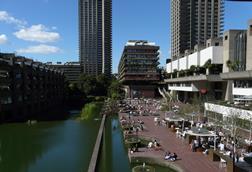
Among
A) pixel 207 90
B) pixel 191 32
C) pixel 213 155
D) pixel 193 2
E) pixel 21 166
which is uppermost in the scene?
pixel 193 2

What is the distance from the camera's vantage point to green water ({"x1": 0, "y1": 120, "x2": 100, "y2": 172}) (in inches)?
1276

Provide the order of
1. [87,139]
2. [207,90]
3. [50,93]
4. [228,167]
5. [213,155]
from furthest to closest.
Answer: [50,93] < [207,90] < [87,139] < [213,155] < [228,167]

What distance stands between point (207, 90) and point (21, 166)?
53.6 meters

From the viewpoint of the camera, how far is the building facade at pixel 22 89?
64.1 meters

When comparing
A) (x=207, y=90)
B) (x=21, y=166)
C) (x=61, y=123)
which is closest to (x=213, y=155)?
(x=21, y=166)

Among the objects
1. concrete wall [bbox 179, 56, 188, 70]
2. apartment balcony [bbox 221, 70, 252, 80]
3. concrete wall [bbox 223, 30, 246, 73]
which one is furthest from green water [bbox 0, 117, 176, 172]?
concrete wall [bbox 179, 56, 188, 70]

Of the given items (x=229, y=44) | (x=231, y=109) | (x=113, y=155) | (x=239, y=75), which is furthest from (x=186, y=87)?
(x=113, y=155)

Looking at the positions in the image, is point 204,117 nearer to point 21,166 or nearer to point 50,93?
point 21,166

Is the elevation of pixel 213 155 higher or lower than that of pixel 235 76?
lower

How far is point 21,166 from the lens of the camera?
33.2 m

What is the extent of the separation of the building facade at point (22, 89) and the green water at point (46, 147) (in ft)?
24.6

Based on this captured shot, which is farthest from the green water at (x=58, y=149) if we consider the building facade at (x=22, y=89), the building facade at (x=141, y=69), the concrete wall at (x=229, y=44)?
the building facade at (x=141, y=69)

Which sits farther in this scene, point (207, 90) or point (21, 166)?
point (207, 90)

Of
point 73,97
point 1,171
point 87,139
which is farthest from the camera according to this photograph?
point 73,97
